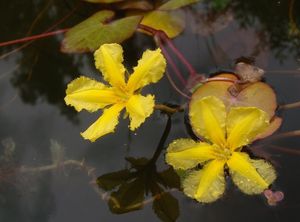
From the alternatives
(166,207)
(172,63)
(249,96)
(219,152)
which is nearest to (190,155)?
(219,152)

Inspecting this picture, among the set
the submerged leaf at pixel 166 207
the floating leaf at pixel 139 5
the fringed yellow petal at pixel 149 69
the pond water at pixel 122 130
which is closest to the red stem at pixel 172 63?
the pond water at pixel 122 130

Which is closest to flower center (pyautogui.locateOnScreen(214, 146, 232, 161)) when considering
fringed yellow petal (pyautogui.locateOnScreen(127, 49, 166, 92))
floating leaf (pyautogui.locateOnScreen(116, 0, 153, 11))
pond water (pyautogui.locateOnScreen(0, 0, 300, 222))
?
pond water (pyautogui.locateOnScreen(0, 0, 300, 222))

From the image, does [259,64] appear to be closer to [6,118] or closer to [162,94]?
[162,94]

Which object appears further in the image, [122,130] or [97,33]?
[97,33]

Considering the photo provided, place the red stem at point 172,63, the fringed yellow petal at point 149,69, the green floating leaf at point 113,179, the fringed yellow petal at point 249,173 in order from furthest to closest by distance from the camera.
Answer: the red stem at point 172,63 → the green floating leaf at point 113,179 → the fringed yellow petal at point 149,69 → the fringed yellow petal at point 249,173

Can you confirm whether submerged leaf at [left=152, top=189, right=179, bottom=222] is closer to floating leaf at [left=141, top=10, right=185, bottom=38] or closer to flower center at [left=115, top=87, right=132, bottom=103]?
flower center at [left=115, top=87, right=132, bottom=103]

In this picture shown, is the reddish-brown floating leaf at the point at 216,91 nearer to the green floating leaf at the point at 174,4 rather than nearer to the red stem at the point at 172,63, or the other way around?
the red stem at the point at 172,63

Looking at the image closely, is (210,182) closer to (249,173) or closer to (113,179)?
(249,173)
